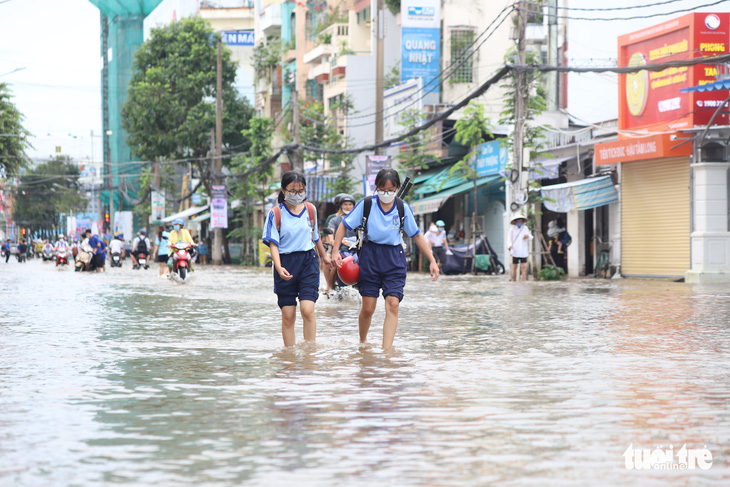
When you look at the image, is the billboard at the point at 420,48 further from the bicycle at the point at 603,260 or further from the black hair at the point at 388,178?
the black hair at the point at 388,178

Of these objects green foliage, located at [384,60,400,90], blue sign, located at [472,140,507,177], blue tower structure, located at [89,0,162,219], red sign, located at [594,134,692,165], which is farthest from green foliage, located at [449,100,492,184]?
blue tower structure, located at [89,0,162,219]

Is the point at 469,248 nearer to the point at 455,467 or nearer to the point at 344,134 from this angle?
the point at 344,134

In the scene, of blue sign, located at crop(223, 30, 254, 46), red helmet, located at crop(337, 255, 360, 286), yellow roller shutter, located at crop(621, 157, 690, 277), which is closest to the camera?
red helmet, located at crop(337, 255, 360, 286)

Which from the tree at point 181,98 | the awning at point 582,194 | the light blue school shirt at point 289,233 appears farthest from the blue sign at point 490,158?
the tree at point 181,98

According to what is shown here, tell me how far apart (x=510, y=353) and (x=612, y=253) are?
2089cm

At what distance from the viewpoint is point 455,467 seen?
4898mm

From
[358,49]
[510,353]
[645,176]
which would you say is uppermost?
[358,49]

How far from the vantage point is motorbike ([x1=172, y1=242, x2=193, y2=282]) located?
25953 mm

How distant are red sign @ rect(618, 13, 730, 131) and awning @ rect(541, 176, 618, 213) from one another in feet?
5.17

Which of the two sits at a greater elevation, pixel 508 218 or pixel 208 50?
pixel 208 50

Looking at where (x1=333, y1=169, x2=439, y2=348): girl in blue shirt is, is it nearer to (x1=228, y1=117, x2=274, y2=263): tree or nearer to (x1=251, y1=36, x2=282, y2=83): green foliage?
(x1=228, y1=117, x2=274, y2=263): tree

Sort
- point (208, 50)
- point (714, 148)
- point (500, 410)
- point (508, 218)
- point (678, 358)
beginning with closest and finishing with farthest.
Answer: point (500, 410) → point (678, 358) → point (714, 148) → point (508, 218) → point (208, 50)

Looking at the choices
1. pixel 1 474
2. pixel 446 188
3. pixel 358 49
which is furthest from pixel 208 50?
pixel 1 474

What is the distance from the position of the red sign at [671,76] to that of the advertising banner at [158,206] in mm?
49510
